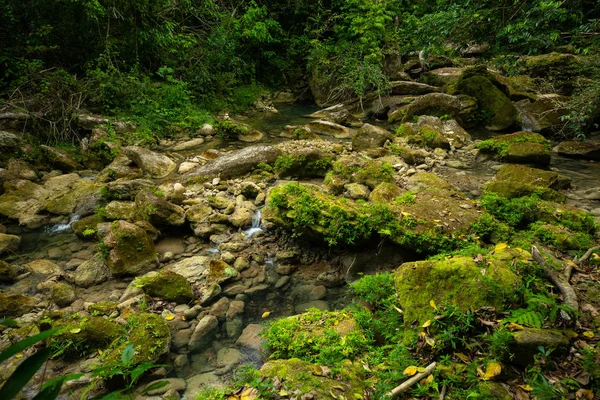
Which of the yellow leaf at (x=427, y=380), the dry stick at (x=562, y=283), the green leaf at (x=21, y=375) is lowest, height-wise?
the yellow leaf at (x=427, y=380)

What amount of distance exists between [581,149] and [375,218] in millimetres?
7013

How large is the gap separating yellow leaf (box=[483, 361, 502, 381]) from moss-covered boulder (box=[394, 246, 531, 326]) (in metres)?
0.50

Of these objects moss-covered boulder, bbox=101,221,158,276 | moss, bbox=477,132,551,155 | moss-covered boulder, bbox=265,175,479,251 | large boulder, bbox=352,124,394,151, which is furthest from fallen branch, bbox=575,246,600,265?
large boulder, bbox=352,124,394,151

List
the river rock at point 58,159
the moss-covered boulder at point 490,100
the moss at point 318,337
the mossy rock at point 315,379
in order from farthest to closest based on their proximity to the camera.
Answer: the moss-covered boulder at point 490,100 → the river rock at point 58,159 → the moss at point 318,337 → the mossy rock at point 315,379

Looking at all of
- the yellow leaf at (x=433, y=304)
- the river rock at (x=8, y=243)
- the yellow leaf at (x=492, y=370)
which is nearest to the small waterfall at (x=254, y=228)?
the yellow leaf at (x=433, y=304)

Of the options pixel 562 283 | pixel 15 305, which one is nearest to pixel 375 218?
pixel 562 283

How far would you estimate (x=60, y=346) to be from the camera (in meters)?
3.59

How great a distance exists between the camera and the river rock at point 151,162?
27.3 feet

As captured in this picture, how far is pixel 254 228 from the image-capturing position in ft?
20.3

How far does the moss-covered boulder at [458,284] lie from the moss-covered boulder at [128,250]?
3771mm

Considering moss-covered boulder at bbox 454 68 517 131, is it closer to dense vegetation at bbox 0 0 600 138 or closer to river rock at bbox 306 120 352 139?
dense vegetation at bbox 0 0 600 138

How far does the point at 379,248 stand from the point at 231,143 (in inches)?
285

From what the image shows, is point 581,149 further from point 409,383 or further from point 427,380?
point 409,383

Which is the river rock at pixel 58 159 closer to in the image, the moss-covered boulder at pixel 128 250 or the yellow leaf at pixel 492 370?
the moss-covered boulder at pixel 128 250
